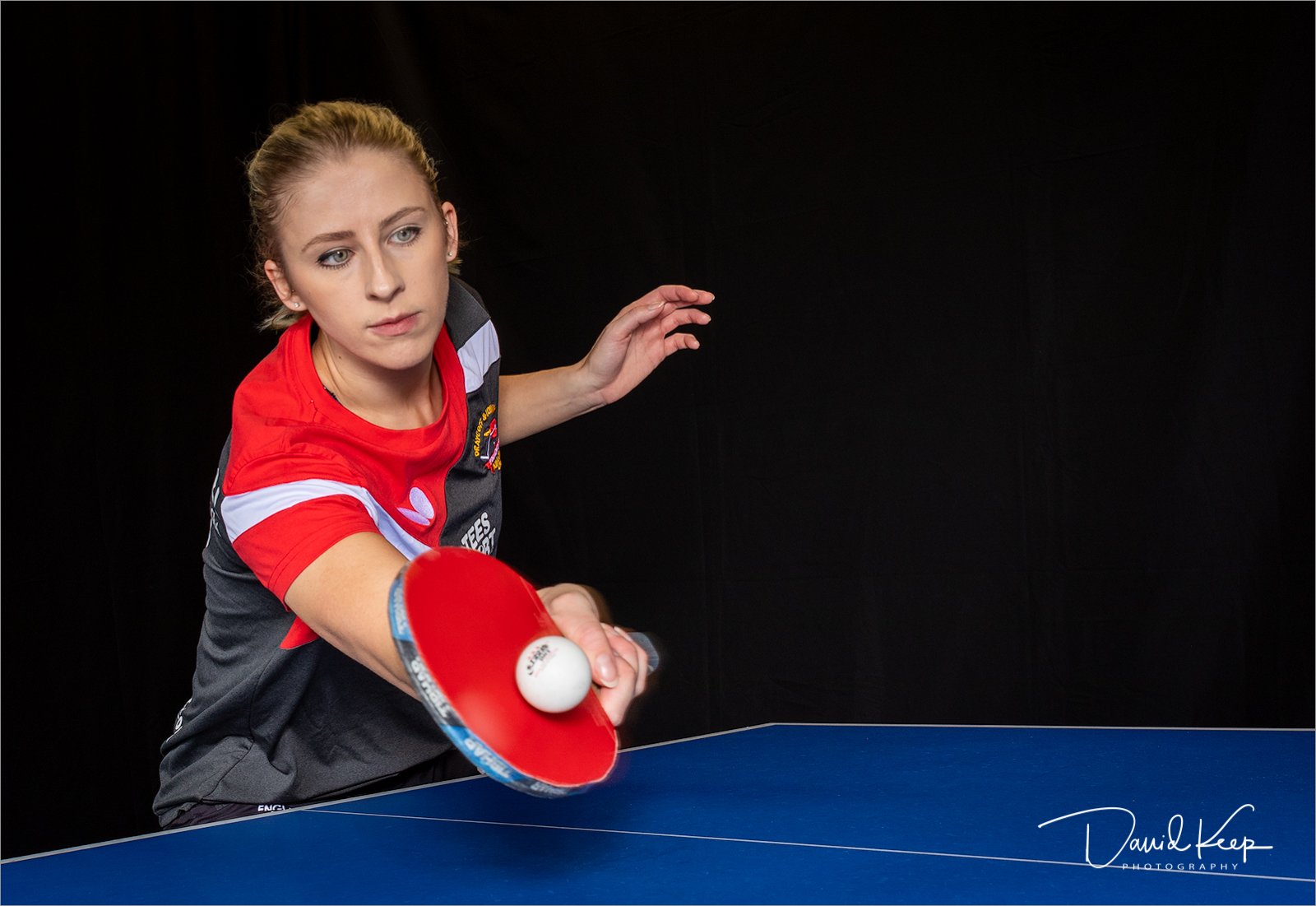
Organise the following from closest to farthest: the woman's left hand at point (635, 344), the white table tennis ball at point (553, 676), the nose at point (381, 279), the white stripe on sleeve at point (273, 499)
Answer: the white table tennis ball at point (553, 676) < the white stripe on sleeve at point (273, 499) < the nose at point (381, 279) < the woman's left hand at point (635, 344)

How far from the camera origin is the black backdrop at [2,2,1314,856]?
8.91 ft

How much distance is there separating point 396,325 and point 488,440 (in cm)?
38

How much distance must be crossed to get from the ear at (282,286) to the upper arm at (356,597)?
0.49 m

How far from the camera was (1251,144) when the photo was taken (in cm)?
265

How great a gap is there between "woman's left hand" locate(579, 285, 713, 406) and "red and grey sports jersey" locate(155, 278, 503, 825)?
0.80ft

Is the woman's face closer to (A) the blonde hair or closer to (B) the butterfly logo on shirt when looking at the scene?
(A) the blonde hair

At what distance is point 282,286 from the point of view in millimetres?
1684

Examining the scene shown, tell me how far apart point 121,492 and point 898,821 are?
8.99ft

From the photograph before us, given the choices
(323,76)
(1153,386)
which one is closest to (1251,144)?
(1153,386)

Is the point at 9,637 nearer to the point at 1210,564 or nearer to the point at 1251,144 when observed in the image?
the point at 1210,564

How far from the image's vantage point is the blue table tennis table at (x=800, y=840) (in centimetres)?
114

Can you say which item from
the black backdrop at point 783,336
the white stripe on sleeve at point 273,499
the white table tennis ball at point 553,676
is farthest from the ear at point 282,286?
the black backdrop at point 783,336

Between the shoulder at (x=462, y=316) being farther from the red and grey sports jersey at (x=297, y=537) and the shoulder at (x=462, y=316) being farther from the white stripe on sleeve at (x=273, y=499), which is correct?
the white stripe on sleeve at (x=273, y=499)

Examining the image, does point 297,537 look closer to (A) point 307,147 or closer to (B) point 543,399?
(A) point 307,147
